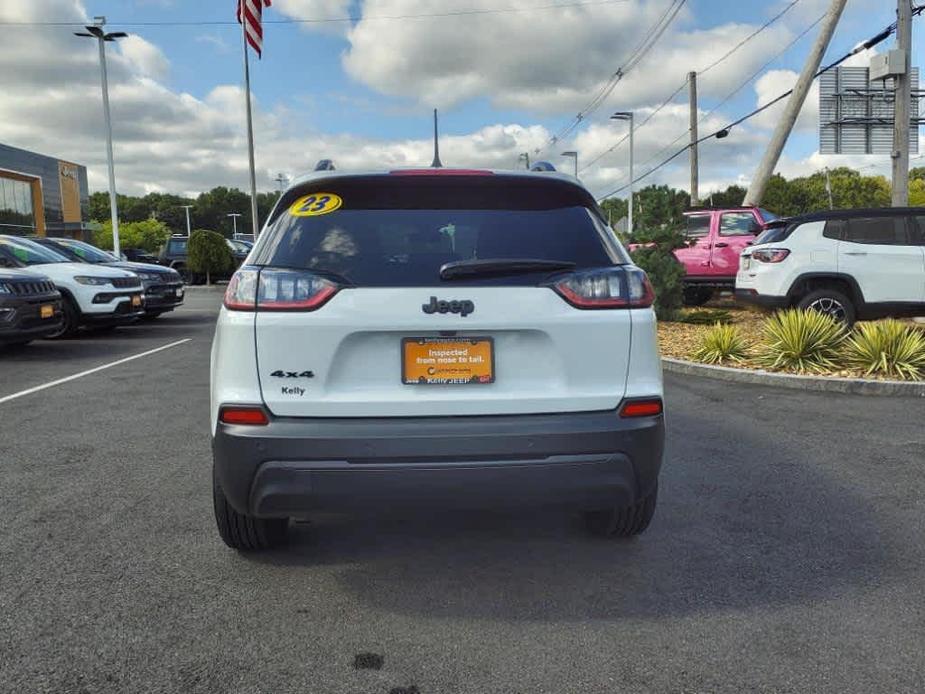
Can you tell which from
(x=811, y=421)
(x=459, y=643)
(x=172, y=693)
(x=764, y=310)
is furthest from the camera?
(x=764, y=310)

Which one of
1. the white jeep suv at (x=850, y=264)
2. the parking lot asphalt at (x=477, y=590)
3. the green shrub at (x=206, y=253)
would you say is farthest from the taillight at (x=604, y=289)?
the green shrub at (x=206, y=253)

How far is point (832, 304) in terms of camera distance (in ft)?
33.8

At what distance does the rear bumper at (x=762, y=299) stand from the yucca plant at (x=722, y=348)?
64.2 inches

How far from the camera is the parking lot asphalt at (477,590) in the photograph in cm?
254

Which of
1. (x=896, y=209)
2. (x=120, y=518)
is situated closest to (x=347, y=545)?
(x=120, y=518)

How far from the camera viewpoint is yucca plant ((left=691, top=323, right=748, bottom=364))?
905cm

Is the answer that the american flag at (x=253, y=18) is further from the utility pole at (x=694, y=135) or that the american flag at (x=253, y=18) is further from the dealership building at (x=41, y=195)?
the dealership building at (x=41, y=195)

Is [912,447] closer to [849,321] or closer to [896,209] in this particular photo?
[849,321]

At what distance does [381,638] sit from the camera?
2764mm

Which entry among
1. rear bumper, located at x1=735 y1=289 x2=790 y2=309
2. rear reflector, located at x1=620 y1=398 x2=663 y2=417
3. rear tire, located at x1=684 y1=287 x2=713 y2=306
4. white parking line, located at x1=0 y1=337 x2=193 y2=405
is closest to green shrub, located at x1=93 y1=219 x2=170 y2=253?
rear tire, located at x1=684 y1=287 x2=713 y2=306

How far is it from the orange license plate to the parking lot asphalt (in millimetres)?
529

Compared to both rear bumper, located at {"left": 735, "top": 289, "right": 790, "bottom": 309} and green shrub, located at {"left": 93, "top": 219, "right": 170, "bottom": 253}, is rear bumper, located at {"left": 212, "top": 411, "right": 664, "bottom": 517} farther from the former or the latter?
green shrub, located at {"left": 93, "top": 219, "right": 170, "bottom": 253}

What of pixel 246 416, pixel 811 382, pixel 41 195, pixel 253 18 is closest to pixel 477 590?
pixel 246 416

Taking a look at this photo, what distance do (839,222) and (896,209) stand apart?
702 mm
